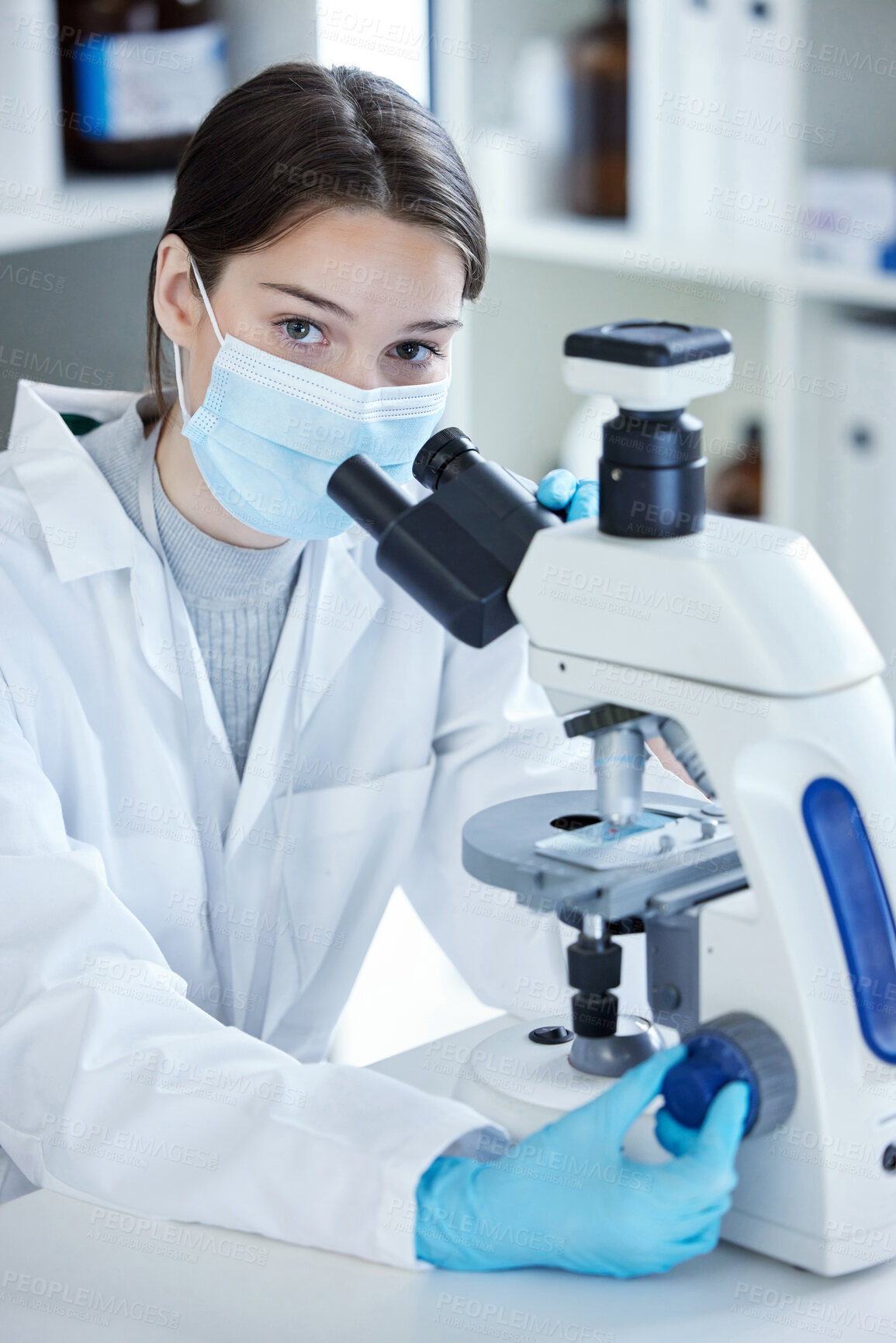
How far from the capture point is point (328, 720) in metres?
1.41

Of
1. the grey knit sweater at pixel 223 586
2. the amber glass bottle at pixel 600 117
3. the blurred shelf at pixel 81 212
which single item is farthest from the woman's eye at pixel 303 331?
the amber glass bottle at pixel 600 117

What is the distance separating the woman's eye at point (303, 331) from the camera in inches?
48.3

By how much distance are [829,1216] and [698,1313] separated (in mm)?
88

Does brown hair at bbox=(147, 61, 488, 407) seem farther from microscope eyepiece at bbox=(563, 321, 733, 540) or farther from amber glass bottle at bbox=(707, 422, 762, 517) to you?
amber glass bottle at bbox=(707, 422, 762, 517)

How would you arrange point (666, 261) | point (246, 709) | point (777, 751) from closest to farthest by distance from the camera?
1. point (777, 751)
2. point (246, 709)
3. point (666, 261)

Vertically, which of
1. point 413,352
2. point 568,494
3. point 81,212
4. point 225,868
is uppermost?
point 81,212

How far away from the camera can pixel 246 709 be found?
1395 mm

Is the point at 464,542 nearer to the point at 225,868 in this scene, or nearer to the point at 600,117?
the point at 225,868

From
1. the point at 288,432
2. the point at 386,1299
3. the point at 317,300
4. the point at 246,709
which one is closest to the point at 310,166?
the point at 317,300

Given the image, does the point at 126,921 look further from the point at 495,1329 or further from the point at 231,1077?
the point at 495,1329

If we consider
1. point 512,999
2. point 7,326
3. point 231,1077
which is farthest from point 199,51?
point 231,1077

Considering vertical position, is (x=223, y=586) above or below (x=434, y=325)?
below

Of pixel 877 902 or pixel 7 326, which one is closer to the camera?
pixel 877 902

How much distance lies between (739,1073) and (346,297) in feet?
2.29
